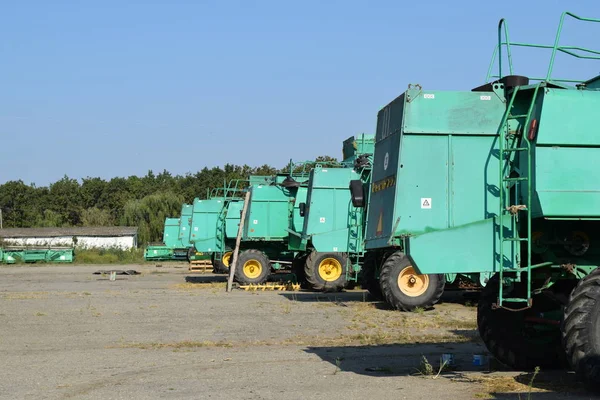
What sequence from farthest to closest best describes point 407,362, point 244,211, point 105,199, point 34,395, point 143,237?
point 105,199 < point 143,237 < point 244,211 < point 407,362 < point 34,395

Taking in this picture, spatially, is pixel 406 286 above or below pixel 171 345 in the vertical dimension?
above

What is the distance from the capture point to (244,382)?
366 inches

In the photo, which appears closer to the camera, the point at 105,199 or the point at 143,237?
the point at 143,237

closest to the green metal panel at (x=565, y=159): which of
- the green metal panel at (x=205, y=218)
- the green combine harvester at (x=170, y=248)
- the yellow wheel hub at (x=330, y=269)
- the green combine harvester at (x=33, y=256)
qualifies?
the yellow wheel hub at (x=330, y=269)

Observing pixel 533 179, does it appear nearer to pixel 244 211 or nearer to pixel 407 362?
pixel 407 362

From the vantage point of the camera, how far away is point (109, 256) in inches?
2707

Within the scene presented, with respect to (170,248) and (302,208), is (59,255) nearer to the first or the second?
(170,248)

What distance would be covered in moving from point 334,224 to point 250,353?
1286cm

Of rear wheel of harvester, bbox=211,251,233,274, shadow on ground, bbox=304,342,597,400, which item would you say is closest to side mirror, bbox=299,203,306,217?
rear wheel of harvester, bbox=211,251,233,274

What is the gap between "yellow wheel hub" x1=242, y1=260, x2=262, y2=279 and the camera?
2967 centimetres

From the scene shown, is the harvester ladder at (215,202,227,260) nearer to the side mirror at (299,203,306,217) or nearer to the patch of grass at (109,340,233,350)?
the side mirror at (299,203,306,217)

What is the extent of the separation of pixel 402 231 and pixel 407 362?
2.63 meters

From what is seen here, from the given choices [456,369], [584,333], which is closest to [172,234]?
[456,369]

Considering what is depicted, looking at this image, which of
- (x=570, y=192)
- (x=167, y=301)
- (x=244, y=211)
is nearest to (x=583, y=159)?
(x=570, y=192)
